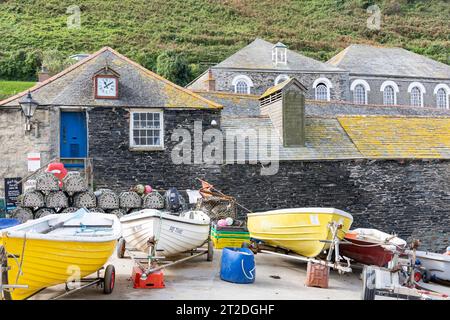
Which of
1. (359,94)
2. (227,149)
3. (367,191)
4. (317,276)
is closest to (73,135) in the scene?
(227,149)

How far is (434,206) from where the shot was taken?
20.2m

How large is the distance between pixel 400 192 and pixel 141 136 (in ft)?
32.0

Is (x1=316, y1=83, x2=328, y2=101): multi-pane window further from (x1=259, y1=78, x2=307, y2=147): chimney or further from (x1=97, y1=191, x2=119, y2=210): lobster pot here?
(x1=97, y1=191, x2=119, y2=210): lobster pot

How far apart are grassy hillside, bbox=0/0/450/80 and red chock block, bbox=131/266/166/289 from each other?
45.2m

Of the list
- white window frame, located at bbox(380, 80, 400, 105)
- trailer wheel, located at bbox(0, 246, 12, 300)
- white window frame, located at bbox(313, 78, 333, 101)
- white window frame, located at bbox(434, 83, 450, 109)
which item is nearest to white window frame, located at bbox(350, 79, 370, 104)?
white window frame, located at bbox(380, 80, 400, 105)

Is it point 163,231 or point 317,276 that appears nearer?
point 163,231

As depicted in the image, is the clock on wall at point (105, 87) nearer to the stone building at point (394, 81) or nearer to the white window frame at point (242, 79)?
the white window frame at point (242, 79)

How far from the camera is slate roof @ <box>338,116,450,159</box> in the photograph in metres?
20.3

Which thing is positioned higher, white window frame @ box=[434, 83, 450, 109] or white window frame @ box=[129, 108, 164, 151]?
white window frame @ box=[434, 83, 450, 109]

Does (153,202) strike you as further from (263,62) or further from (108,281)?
(263,62)

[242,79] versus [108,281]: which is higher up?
[242,79]

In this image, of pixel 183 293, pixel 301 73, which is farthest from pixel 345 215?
pixel 301 73

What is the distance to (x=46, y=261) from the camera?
8.46 meters

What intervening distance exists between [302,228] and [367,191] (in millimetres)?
7806
